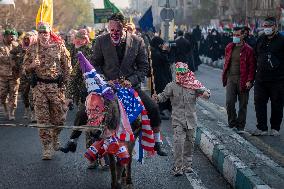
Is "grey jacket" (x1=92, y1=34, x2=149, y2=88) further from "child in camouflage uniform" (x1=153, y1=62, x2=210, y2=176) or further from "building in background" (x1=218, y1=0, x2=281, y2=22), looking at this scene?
"building in background" (x1=218, y1=0, x2=281, y2=22)

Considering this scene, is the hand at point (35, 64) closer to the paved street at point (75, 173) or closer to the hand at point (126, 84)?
the paved street at point (75, 173)

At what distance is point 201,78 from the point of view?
84.0 ft

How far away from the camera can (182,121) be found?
8.24 m

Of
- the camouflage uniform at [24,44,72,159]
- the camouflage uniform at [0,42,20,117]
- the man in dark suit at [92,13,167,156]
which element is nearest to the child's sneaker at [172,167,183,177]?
the man in dark suit at [92,13,167,156]

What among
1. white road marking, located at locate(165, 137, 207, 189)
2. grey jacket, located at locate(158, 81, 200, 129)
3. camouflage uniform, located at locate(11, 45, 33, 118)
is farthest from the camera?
camouflage uniform, located at locate(11, 45, 33, 118)

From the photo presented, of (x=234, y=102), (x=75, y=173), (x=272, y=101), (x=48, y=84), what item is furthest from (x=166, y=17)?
(x=75, y=173)

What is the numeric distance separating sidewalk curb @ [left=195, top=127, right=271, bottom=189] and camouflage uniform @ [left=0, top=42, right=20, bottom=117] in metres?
5.17

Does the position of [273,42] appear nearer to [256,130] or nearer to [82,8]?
[256,130]

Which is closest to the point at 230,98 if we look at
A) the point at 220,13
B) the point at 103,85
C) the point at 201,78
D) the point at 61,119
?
the point at 61,119

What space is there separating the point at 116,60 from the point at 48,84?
219 centimetres

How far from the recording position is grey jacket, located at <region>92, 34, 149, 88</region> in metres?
7.46

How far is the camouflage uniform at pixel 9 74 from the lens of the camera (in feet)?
45.1

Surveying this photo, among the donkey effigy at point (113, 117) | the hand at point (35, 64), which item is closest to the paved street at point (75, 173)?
the donkey effigy at point (113, 117)

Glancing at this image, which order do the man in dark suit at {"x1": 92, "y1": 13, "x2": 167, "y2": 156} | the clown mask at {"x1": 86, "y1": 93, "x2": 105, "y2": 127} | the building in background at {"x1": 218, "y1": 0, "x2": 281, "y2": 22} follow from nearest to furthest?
the clown mask at {"x1": 86, "y1": 93, "x2": 105, "y2": 127} < the man in dark suit at {"x1": 92, "y1": 13, "x2": 167, "y2": 156} < the building in background at {"x1": 218, "y1": 0, "x2": 281, "y2": 22}
